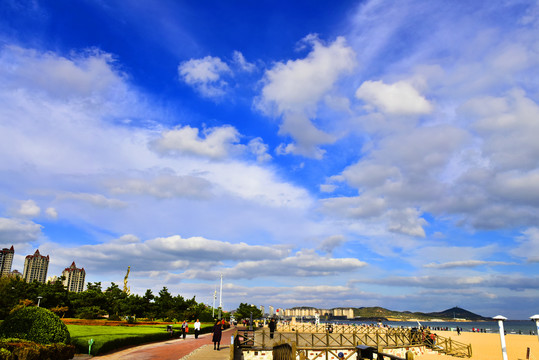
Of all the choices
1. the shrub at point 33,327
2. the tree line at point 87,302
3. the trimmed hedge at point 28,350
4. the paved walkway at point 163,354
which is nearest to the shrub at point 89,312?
the tree line at point 87,302

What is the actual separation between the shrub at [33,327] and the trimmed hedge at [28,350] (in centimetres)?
56

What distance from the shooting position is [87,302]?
42906 mm

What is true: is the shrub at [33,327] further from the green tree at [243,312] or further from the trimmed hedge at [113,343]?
the green tree at [243,312]

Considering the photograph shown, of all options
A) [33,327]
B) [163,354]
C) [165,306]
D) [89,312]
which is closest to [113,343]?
[163,354]

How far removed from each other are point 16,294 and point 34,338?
113 feet

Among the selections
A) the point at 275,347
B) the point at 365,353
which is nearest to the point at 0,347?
the point at 275,347

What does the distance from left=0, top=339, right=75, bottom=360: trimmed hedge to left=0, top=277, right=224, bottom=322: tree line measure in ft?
90.9

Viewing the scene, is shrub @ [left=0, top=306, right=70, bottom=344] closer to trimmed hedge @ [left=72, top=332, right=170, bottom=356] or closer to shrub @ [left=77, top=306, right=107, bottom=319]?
trimmed hedge @ [left=72, top=332, right=170, bottom=356]

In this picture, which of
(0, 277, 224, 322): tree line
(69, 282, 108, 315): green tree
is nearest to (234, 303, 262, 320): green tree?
(0, 277, 224, 322): tree line

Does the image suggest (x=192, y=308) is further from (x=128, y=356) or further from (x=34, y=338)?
(x=34, y=338)

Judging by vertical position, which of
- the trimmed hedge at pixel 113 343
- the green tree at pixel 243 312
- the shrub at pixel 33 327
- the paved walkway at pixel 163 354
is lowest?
the green tree at pixel 243 312

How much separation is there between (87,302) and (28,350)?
3337cm

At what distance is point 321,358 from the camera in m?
26.5

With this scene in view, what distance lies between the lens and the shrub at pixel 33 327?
49.4 feet
